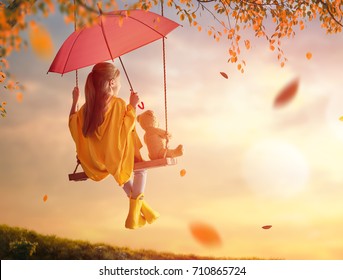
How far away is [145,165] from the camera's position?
6.66 m

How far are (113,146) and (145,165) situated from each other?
18.3 inches

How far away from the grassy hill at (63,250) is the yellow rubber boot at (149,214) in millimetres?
2145

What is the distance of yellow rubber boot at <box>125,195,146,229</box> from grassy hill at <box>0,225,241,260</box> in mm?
2137

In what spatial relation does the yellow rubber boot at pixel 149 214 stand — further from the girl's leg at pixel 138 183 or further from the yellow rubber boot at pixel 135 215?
the girl's leg at pixel 138 183

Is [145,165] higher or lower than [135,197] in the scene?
higher

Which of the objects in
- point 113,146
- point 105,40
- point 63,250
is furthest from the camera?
point 63,250

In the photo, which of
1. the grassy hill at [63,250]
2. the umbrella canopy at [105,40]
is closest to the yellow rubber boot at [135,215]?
the umbrella canopy at [105,40]

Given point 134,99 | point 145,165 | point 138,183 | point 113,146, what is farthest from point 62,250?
point 134,99

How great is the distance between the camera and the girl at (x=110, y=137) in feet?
22.1

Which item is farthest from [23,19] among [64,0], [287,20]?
[287,20]

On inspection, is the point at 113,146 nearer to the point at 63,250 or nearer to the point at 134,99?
the point at 134,99

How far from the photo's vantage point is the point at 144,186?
697 cm

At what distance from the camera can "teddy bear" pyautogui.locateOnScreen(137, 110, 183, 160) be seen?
6754 mm
